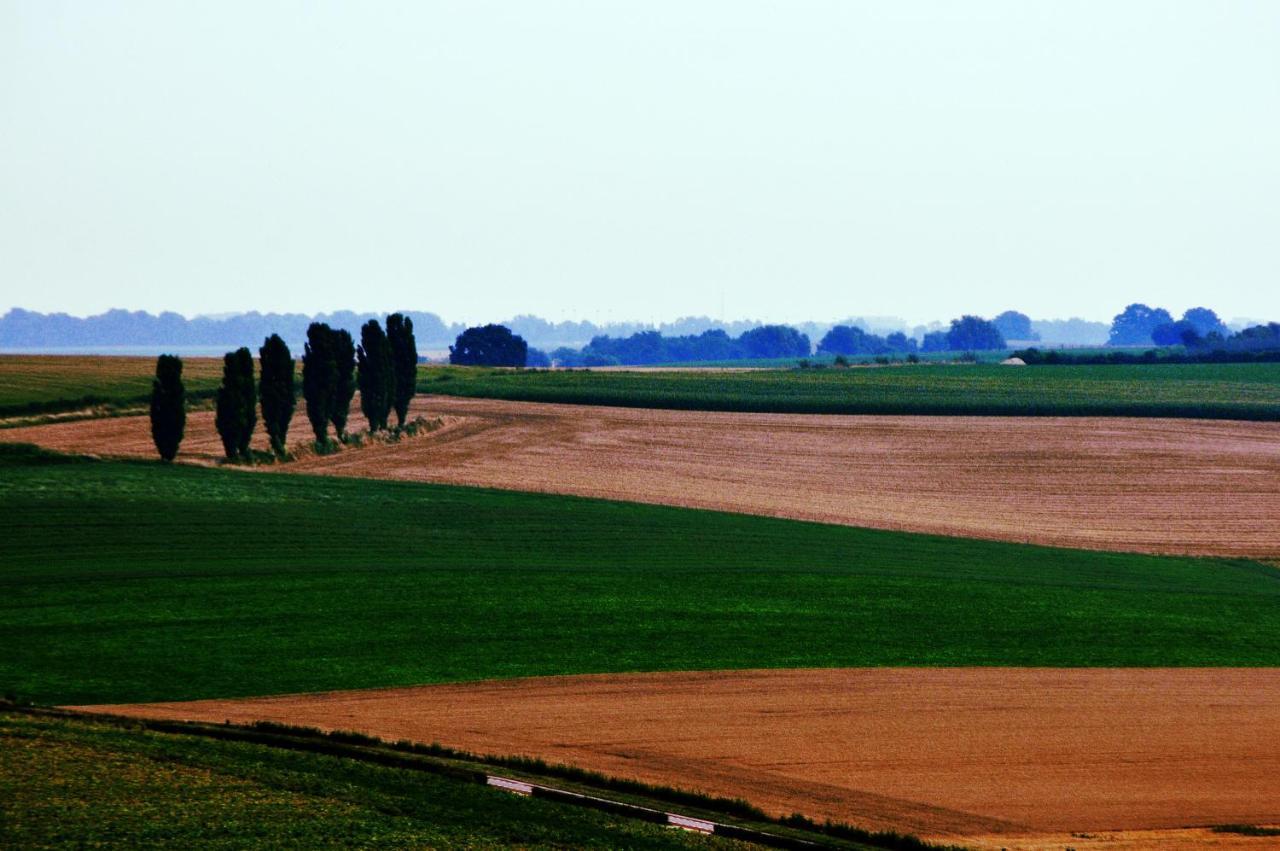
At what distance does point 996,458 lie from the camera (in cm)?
6656

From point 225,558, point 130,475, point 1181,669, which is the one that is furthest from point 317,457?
point 1181,669

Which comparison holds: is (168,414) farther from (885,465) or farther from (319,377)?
(885,465)

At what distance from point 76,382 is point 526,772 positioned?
202ft

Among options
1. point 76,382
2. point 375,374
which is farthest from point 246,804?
point 76,382

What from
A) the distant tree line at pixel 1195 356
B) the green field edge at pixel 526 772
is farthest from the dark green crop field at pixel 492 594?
the distant tree line at pixel 1195 356

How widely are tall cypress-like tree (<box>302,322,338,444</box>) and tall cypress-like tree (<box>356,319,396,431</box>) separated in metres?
3.78

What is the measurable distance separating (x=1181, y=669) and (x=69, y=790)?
851 inches

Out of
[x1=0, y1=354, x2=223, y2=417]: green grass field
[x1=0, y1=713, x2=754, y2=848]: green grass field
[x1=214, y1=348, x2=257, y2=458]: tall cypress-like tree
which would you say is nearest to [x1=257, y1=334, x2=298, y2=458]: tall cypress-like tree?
[x1=214, y1=348, x2=257, y2=458]: tall cypress-like tree

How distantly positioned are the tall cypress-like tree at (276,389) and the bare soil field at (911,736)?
3560cm

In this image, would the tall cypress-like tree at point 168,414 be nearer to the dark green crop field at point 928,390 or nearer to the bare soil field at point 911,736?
the bare soil field at point 911,736

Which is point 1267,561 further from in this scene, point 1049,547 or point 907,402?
point 907,402

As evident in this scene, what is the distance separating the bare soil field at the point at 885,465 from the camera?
5278cm

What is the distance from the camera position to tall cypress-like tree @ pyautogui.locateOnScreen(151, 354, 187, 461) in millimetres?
53312

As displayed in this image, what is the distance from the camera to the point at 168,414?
5328cm
